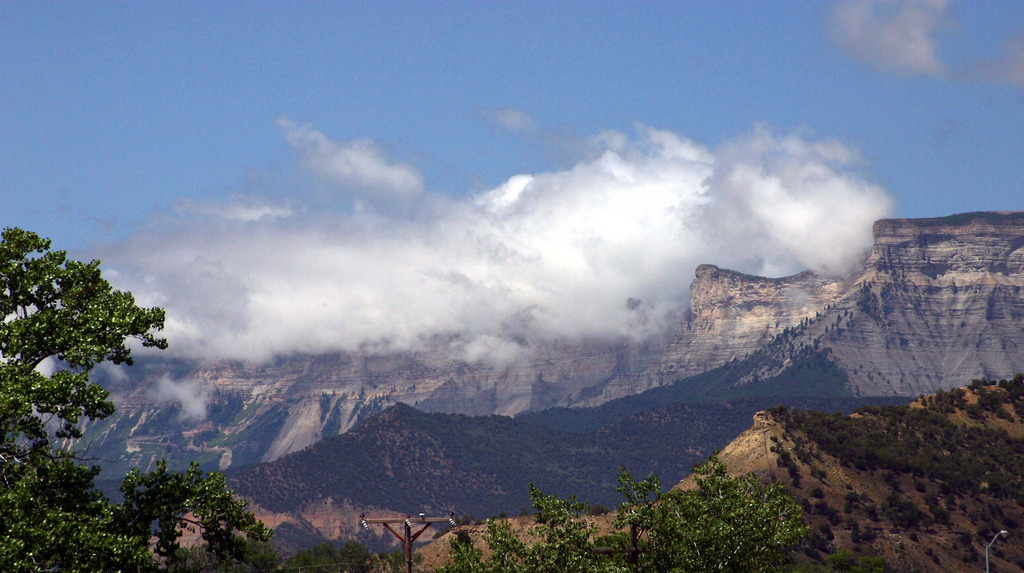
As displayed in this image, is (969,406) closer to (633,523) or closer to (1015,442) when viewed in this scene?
(1015,442)

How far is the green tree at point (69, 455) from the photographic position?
4078cm

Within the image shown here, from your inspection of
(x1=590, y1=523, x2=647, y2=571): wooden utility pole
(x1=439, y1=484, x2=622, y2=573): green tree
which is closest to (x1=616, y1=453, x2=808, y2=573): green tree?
(x1=590, y1=523, x2=647, y2=571): wooden utility pole

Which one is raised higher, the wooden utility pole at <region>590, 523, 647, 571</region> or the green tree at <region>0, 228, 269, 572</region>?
the green tree at <region>0, 228, 269, 572</region>

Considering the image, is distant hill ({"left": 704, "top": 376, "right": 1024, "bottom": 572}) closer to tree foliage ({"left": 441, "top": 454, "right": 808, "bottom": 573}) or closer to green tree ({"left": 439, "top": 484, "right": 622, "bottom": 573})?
tree foliage ({"left": 441, "top": 454, "right": 808, "bottom": 573})

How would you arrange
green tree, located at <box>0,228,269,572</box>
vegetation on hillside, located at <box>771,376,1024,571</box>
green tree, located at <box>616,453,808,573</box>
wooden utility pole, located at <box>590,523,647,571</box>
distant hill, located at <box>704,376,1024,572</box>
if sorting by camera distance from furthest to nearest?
vegetation on hillside, located at <box>771,376,1024,571</box> → distant hill, located at <box>704,376,1024,572</box> → wooden utility pole, located at <box>590,523,647,571</box> → green tree, located at <box>616,453,808,573</box> → green tree, located at <box>0,228,269,572</box>

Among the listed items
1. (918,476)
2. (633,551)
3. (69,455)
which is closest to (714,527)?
(633,551)

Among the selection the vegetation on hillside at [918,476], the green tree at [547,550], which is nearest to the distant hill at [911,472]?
the vegetation on hillside at [918,476]

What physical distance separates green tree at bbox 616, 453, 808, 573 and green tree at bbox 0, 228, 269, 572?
17.9 metres

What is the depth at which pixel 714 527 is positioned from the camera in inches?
2048

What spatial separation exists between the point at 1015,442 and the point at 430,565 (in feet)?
261

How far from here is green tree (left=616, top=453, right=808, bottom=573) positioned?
5206 centimetres

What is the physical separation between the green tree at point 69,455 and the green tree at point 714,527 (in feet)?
58.8

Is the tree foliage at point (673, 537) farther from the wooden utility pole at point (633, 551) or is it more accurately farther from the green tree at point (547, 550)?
the wooden utility pole at point (633, 551)

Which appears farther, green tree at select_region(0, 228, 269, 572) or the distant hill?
the distant hill
